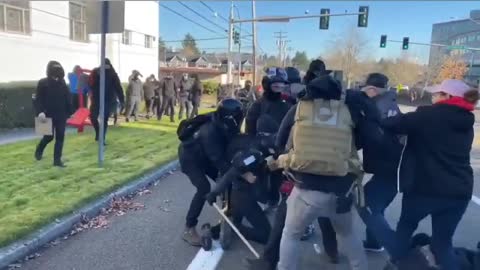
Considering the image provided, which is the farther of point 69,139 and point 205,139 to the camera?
point 69,139

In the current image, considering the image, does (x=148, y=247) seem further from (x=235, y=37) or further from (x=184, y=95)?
(x=235, y=37)

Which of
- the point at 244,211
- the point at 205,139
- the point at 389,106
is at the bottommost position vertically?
the point at 244,211

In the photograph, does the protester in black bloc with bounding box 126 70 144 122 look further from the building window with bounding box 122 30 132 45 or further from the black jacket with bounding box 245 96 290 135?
the building window with bounding box 122 30 132 45

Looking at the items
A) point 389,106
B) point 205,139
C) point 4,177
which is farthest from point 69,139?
point 389,106

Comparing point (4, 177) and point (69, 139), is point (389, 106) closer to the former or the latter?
point (4, 177)

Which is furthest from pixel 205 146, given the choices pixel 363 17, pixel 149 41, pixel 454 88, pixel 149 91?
pixel 149 41

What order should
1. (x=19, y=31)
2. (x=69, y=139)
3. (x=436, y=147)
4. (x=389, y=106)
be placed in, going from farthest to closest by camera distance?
(x=19, y=31) → (x=69, y=139) → (x=389, y=106) → (x=436, y=147)

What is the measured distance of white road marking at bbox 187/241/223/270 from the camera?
3834 millimetres

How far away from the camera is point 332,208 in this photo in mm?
2996

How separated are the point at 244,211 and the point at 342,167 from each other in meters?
1.40

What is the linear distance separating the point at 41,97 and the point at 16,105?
6.33m

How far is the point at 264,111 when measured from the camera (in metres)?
4.55

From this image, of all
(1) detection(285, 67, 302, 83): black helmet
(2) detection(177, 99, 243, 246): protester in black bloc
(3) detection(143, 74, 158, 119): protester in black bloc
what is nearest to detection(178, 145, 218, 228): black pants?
Result: (2) detection(177, 99, 243, 246): protester in black bloc

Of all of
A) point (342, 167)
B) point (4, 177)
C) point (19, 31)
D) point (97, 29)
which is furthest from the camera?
Answer: point (19, 31)
